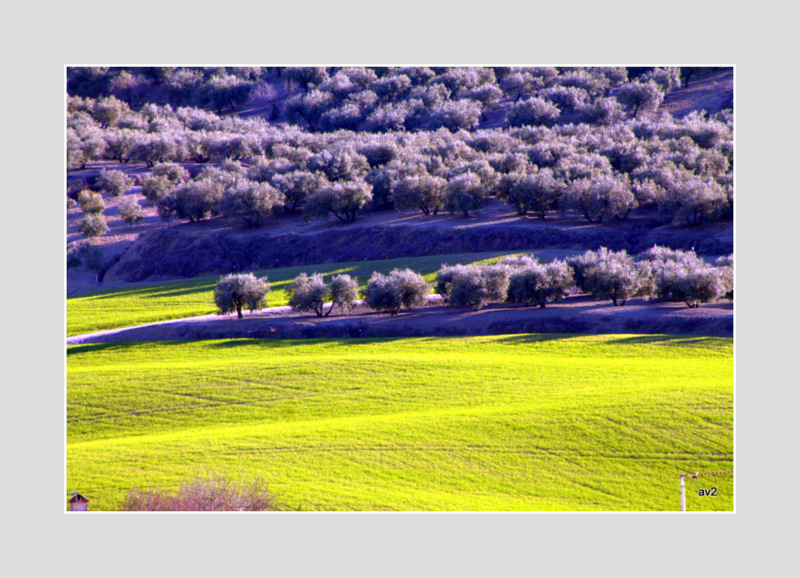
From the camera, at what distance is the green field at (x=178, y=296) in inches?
1443

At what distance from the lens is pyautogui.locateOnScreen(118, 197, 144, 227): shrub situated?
198ft

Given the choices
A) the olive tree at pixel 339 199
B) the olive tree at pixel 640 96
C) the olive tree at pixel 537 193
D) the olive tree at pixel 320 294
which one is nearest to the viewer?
the olive tree at pixel 320 294

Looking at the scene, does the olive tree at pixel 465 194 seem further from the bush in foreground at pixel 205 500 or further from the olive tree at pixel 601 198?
the bush in foreground at pixel 205 500

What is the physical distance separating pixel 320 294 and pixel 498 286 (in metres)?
8.81

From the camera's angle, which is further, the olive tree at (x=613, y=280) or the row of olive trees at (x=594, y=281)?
the olive tree at (x=613, y=280)

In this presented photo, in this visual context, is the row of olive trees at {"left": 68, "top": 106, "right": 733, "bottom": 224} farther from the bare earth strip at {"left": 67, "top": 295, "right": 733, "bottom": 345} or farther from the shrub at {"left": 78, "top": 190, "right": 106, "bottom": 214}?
the bare earth strip at {"left": 67, "top": 295, "right": 733, "bottom": 345}

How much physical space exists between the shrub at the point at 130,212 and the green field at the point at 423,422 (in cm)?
3314

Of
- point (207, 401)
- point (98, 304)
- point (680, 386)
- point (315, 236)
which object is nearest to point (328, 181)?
point (315, 236)

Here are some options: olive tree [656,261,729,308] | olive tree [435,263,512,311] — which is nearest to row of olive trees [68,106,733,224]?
olive tree [656,261,729,308]

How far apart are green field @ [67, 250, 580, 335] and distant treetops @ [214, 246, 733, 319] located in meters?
3.45

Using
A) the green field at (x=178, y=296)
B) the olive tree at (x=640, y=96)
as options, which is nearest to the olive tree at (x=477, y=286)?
the green field at (x=178, y=296)

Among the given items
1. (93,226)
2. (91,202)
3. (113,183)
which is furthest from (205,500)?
(113,183)

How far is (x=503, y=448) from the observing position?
749 inches

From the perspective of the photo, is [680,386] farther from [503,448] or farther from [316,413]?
[316,413]
